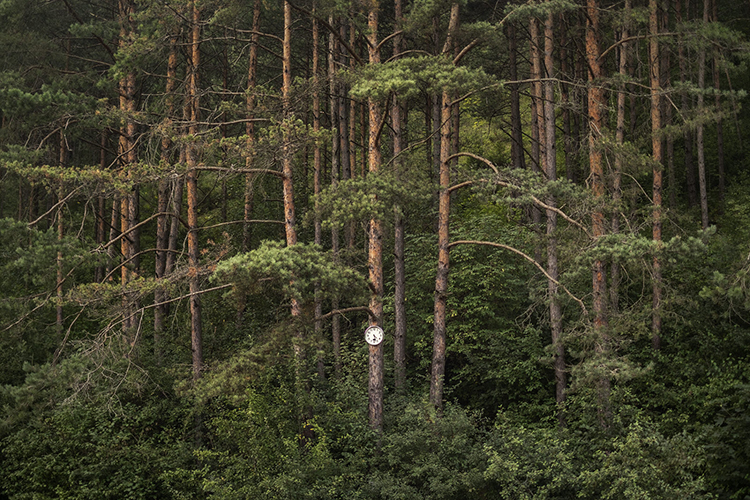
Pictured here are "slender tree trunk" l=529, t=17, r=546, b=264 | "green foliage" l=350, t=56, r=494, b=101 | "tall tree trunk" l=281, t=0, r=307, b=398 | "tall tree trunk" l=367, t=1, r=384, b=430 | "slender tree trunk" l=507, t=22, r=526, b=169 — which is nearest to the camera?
"green foliage" l=350, t=56, r=494, b=101

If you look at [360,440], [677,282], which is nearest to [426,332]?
[360,440]

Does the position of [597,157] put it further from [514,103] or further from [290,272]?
[514,103]

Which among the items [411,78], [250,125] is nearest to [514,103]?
[250,125]

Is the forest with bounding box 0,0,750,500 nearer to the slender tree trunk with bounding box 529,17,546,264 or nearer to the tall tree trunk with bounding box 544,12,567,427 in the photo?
the tall tree trunk with bounding box 544,12,567,427

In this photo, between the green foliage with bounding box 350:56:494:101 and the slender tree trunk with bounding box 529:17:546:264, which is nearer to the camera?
the green foliage with bounding box 350:56:494:101

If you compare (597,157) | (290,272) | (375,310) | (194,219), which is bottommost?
(375,310)

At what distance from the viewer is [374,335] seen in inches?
468

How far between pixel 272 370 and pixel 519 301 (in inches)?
264

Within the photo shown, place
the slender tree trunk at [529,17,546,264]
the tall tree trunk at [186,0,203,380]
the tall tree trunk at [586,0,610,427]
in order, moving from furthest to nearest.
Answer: the slender tree trunk at [529,17,546,264] < the tall tree trunk at [586,0,610,427] < the tall tree trunk at [186,0,203,380]

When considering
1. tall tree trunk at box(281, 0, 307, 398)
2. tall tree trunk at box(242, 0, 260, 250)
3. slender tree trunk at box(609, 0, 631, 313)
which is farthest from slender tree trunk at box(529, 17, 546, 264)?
tall tree trunk at box(242, 0, 260, 250)

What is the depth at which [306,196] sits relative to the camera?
21.6 m

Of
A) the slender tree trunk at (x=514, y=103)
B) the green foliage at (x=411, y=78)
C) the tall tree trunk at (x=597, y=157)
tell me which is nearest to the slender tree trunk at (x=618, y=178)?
the tall tree trunk at (x=597, y=157)

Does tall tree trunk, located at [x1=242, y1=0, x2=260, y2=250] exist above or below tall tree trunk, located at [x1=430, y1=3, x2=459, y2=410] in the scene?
above

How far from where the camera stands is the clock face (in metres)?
A: 11.8
